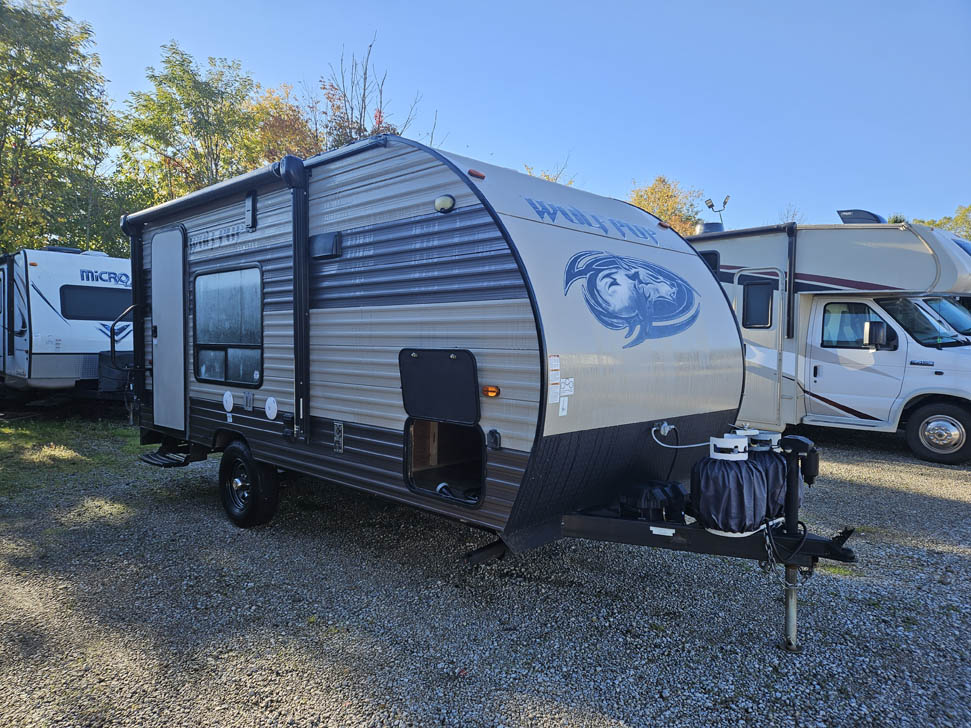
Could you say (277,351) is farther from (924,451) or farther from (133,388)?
(924,451)

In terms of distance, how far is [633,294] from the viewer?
3760 millimetres

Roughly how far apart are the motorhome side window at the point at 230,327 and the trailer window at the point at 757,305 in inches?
261

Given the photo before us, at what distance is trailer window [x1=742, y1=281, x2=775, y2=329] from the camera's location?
Answer: 852cm

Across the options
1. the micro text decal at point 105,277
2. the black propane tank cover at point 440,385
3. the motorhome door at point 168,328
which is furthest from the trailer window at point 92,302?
the black propane tank cover at point 440,385

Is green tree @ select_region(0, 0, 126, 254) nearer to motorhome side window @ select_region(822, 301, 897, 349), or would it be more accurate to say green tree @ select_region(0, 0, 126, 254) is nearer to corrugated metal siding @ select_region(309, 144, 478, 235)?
corrugated metal siding @ select_region(309, 144, 478, 235)

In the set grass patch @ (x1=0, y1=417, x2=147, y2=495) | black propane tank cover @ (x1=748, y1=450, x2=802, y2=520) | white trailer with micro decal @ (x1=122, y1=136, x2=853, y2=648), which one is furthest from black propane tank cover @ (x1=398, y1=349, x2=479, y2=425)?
A: grass patch @ (x1=0, y1=417, x2=147, y2=495)

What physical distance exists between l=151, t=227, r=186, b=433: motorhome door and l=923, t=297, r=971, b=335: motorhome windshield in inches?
339

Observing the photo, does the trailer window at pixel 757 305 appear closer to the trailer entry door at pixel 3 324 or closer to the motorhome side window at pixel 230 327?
the motorhome side window at pixel 230 327

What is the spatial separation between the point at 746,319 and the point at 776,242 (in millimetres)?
1102

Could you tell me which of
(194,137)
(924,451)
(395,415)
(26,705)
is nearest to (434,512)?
(395,415)

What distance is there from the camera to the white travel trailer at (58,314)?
32.9 ft

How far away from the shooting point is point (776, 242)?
8.38 metres

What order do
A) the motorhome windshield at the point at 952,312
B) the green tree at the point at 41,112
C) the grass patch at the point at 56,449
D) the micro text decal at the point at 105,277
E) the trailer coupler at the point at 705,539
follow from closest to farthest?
the trailer coupler at the point at 705,539
the grass patch at the point at 56,449
the motorhome windshield at the point at 952,312
the micro text decal at the point at 105,277
the green tree at the point at 41,112

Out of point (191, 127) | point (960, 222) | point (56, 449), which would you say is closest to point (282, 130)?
point (191, 127)
